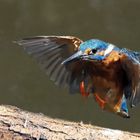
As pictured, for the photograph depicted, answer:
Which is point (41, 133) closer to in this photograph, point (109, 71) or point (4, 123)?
point (4, 123)

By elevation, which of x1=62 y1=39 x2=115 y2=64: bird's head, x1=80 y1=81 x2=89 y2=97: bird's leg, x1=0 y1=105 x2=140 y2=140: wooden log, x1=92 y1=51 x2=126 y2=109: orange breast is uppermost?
x1=62 y1=39 x2=115 y2=64: bird's head

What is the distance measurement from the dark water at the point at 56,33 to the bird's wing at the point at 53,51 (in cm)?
125

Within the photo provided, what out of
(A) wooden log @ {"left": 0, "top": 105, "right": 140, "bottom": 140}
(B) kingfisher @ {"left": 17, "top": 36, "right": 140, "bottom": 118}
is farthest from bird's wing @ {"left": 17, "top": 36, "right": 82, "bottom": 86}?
(A) wooden log @ {"left": 0, "top": 105, "right": 140, "bottom": 140}

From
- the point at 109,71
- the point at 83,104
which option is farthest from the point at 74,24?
the point at 109,71

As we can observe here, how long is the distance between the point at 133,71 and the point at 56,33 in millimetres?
2219

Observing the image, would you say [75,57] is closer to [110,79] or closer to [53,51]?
[110,79]

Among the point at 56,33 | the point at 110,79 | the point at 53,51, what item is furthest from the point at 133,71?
the point at 56,33

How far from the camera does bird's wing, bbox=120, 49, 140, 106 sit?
3.20 meters

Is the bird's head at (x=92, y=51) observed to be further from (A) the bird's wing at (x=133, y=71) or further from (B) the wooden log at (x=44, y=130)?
(B) the wooden log at (x=44, y=130)

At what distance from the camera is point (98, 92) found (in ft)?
11.3

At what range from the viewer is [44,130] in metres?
2.95

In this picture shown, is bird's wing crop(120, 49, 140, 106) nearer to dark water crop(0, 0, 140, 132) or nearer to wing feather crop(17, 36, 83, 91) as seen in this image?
wing feather crop(17, 36, 83, 91)

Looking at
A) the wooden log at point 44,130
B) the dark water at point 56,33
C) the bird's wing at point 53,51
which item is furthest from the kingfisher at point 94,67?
the dark water at point 56,33

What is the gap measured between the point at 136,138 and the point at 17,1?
2.85 metres
